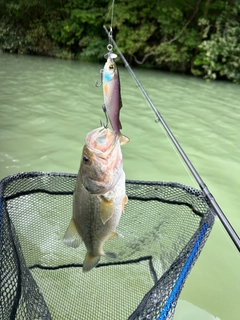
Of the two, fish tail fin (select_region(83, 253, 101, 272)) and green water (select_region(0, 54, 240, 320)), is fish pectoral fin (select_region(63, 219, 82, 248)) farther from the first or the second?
green water (select_region(0, 54, 240, 320))

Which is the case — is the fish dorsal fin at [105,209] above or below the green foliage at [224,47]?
below

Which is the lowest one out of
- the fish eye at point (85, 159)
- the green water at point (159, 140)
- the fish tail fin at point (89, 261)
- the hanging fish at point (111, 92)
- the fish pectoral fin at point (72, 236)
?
the green water at point (159, 140)

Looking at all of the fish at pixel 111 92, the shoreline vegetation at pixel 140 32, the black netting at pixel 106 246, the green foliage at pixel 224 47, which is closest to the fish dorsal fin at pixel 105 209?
the fish at pixel 111 92

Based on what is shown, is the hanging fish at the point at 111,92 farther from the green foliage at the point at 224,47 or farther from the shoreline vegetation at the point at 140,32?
the green foliage at the point at 224,47

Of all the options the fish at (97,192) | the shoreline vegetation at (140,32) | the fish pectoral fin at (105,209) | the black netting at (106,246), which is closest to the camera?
the fish at (97,192)

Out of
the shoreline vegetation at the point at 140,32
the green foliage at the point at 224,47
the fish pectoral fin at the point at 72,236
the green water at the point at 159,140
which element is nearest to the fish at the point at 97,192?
the fish pectoral fin at the point at 72,236

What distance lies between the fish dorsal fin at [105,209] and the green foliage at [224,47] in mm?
12096

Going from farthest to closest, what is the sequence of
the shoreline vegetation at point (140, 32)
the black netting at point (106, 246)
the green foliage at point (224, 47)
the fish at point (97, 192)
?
the shoreline vegetation at point (140, 32), the green foliage at point (224, 47), the black netting at point (106, 246), the fish at point (97, 192)

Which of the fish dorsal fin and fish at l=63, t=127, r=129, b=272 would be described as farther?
the fish dorsal fin

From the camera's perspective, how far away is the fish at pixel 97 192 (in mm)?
1312

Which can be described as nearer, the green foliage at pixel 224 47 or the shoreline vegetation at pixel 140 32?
the green foliage at pixel 224 47

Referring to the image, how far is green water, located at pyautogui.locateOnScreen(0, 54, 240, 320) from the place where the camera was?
2654mm

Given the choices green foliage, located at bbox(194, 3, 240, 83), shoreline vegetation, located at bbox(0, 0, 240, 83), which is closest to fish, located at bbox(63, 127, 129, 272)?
shoreline vegetation, located at bbox(0, 0, 240, 83)

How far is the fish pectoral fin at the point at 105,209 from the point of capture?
4.70 feet
